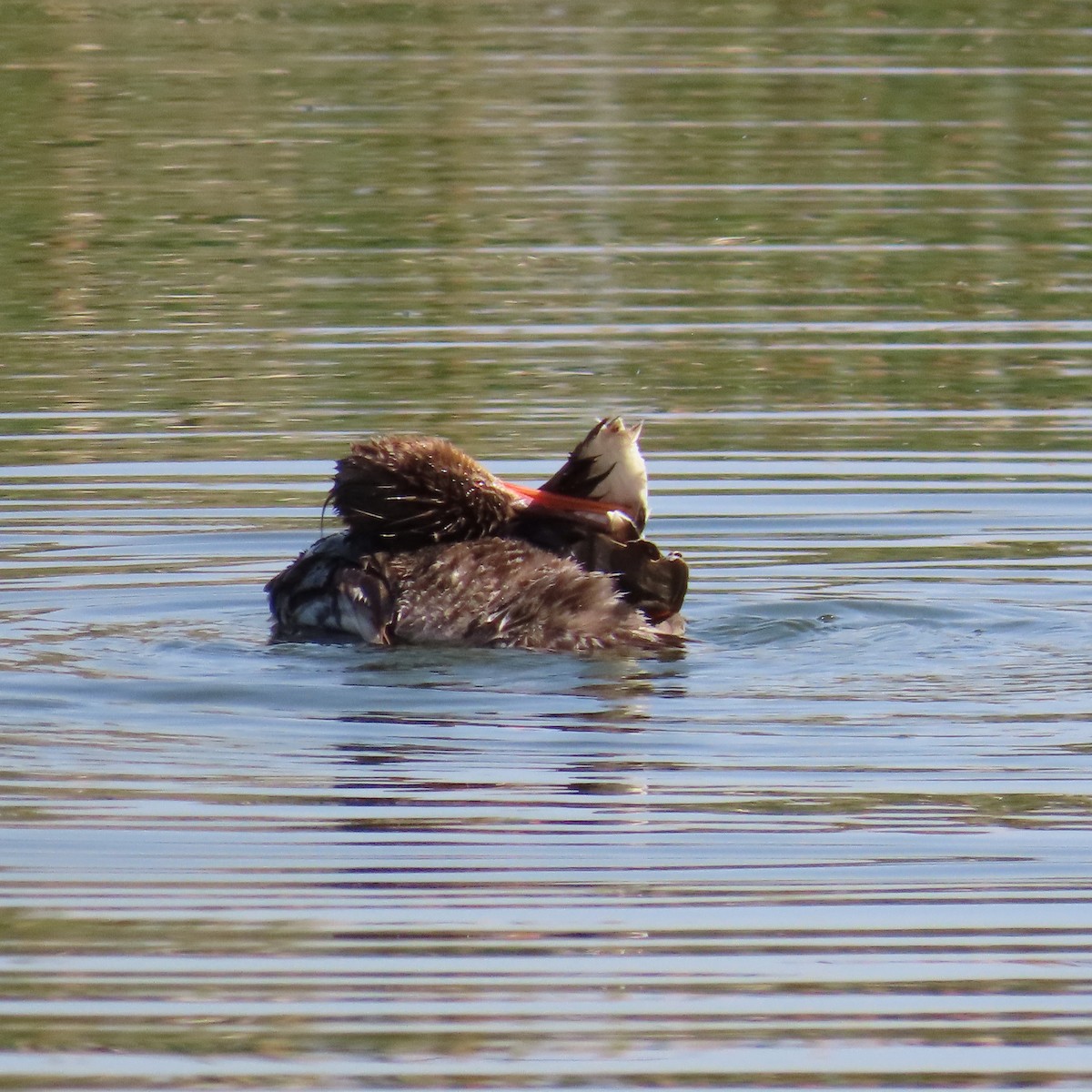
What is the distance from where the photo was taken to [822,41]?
22.5m

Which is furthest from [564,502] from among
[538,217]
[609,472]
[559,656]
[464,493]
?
[538,217]

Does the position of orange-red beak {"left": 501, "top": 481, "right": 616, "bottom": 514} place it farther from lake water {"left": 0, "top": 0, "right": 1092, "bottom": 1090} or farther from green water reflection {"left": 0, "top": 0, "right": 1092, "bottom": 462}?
green water reflection {"left": 0, "top": 0, "right": 1092, "bottom": 462}

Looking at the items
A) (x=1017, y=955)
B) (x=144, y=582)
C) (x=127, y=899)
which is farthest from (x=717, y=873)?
(x=144, y=582)

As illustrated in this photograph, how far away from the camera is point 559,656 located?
746 cm

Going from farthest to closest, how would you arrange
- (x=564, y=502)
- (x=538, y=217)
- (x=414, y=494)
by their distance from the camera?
1. (x=538, y=217)
2. (x=564, y=502)
3. (x=414, y=494)

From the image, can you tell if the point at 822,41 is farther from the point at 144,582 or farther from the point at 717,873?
the point at 717,873

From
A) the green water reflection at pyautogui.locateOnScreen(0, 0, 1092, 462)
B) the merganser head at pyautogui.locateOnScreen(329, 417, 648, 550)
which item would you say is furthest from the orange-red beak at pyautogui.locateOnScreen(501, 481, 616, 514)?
the green water reflection at pyautogui.locateOnScreen(0, 0, 1092, 462)

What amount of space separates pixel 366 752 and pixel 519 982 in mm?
1657

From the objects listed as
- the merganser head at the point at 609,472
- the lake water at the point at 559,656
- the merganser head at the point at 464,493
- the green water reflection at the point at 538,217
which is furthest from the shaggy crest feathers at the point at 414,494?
the green water reflection at the point at 538,217

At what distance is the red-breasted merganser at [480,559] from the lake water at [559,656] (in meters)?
0.11

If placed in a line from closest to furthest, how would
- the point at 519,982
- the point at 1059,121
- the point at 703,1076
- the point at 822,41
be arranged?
the point at 703,1076 → the point at 519,982 → the point at 1059,121 → the point at 822,41

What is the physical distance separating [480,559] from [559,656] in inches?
13.6

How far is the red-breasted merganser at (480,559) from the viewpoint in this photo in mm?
7402

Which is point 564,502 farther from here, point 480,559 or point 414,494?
point 414,494
